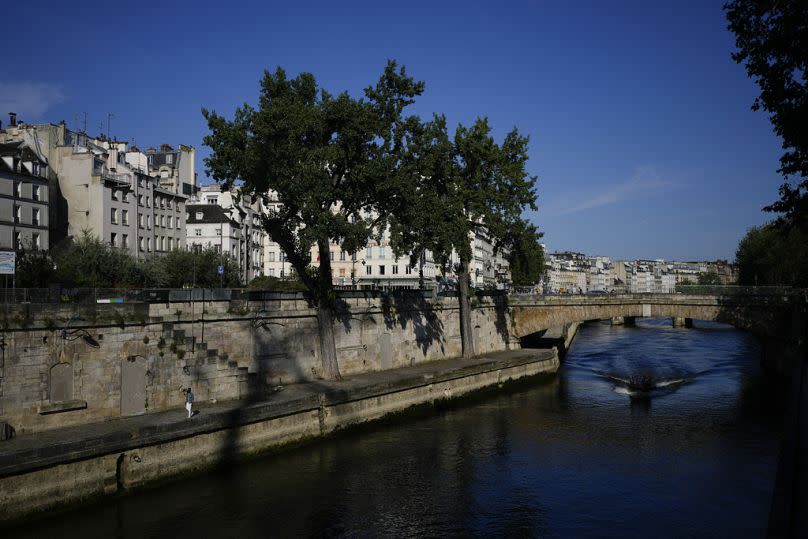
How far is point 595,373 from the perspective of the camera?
189 feet

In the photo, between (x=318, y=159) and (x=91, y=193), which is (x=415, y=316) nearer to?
(x=318, y=159)

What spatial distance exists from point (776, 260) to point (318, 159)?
68.6 metres

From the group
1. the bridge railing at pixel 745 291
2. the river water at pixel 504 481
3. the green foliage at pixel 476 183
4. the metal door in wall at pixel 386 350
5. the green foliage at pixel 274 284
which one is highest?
the green foliage at pixel 476 183

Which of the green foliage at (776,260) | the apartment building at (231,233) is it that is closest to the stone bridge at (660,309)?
the green foliage at (776,260)

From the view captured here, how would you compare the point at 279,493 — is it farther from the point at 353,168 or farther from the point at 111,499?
the point at 353,168

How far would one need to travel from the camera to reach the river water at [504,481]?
22.7 meters

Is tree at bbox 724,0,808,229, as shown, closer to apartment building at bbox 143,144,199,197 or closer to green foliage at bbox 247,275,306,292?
green foliage at bbox 247,275,306,292

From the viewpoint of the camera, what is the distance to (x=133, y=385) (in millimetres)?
29953

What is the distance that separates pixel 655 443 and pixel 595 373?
2441 cm

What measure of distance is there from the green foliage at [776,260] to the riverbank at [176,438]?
50.3 meters

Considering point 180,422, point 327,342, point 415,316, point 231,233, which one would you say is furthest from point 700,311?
point 231,233

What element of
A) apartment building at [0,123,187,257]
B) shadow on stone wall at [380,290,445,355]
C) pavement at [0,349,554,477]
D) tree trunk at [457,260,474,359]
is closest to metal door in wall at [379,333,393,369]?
shadow on stone wall at [380,290,445,355]

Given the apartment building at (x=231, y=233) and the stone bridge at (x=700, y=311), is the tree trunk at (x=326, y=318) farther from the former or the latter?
the apartment building at (x=231, y=233)

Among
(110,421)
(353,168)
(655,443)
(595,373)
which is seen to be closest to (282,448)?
(110,421)
